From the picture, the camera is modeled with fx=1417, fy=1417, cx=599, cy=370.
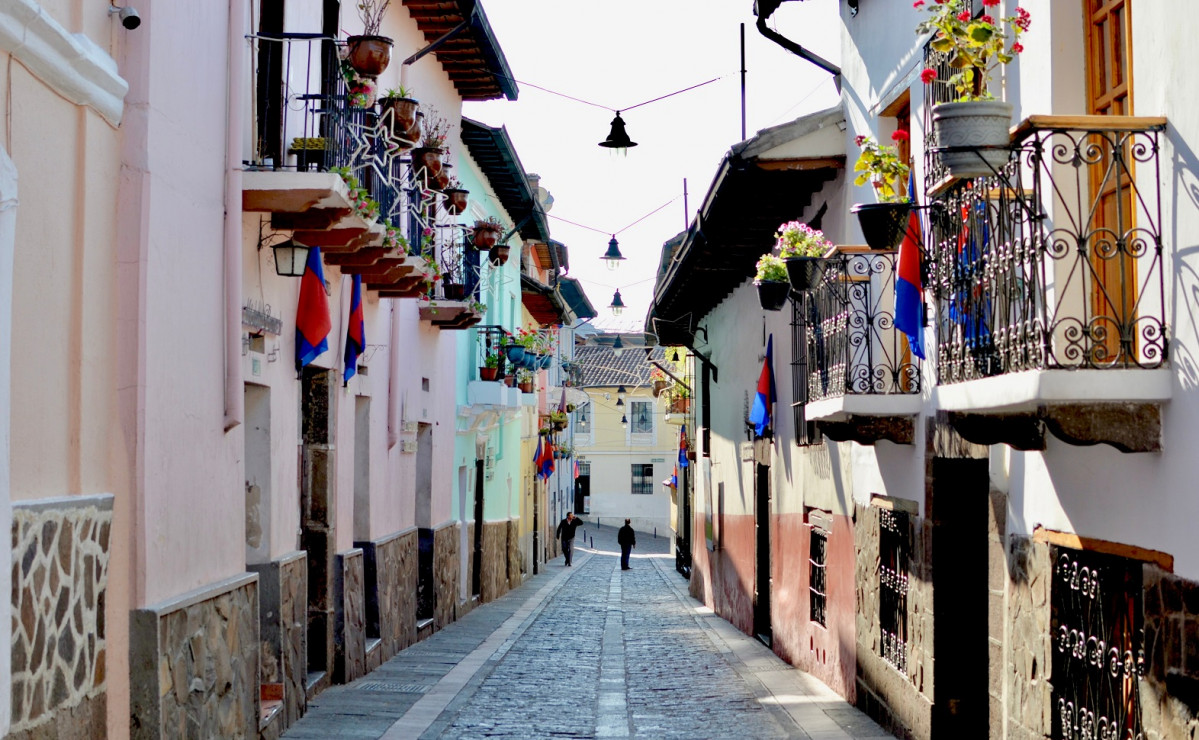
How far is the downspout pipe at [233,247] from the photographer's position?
9406 millimetres

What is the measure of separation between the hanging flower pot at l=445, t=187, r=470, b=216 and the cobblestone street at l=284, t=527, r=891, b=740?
5.31 metres

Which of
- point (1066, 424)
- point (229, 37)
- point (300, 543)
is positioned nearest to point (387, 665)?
point (300, 543)

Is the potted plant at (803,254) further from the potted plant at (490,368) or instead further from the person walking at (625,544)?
the person walking at (625,544)

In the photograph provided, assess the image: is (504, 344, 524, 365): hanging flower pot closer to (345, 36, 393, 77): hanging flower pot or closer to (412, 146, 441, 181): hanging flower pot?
(412, 146, 441, 181): hanging flower pot

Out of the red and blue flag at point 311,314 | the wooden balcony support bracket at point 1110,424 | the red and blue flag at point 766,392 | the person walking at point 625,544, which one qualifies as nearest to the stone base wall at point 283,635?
the red and blue flag at point 311,314

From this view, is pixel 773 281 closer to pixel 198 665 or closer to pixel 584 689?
pixel 584 689

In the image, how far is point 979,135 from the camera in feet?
22.2

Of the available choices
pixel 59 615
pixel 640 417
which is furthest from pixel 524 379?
pixel 640 417

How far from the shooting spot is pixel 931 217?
8.62 meters

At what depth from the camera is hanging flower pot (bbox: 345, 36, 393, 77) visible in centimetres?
1076

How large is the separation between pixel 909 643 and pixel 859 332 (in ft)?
8.08

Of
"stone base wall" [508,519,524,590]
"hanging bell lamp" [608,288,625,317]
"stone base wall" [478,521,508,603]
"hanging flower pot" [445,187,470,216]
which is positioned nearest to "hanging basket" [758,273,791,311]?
"hanging flower pot" [445,187,470,216]

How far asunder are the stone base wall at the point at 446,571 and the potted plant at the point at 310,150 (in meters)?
9.05

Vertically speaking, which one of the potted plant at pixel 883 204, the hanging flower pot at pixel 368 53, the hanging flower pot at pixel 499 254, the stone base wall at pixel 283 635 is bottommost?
the stone base wall at pixel 283 635
